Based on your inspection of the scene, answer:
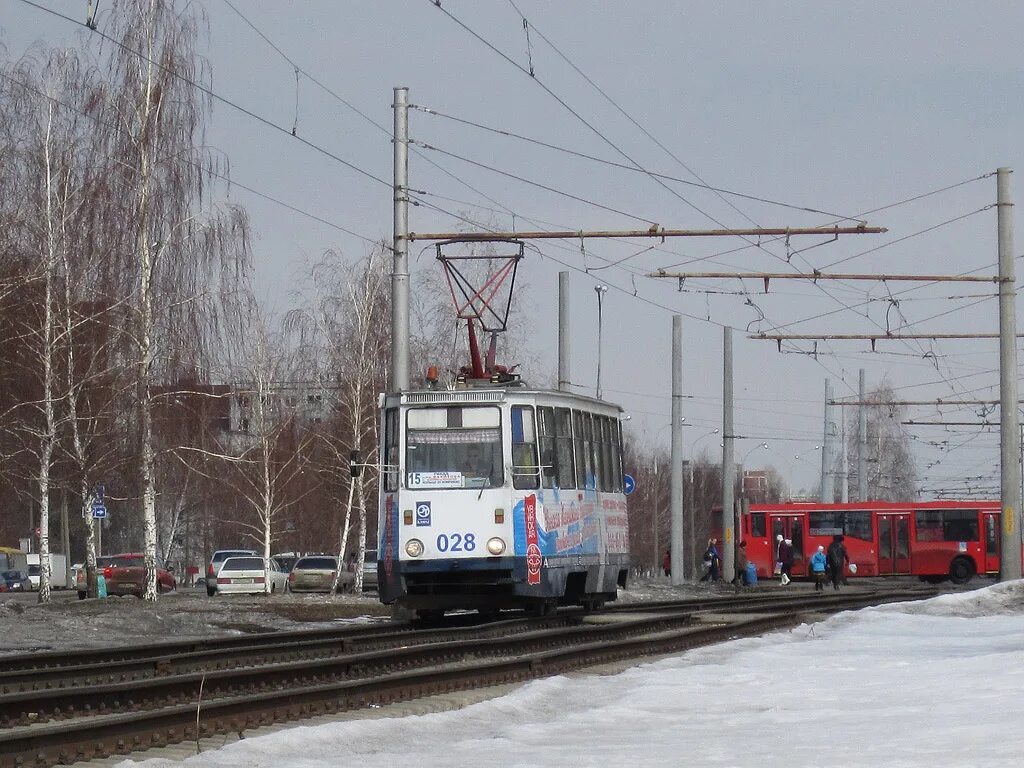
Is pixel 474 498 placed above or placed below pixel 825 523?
above

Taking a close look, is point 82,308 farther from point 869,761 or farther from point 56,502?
point 56,502

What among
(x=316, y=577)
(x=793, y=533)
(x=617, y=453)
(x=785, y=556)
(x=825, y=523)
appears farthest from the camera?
(x=793, y=533)

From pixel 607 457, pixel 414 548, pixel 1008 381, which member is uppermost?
pixel 1008 381

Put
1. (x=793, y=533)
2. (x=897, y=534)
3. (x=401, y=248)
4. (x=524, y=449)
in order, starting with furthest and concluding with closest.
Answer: (x=793, y=533) → (x=897, y=534) → (x=401, y=248) → (x=524, y=449)

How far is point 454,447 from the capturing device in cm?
2162

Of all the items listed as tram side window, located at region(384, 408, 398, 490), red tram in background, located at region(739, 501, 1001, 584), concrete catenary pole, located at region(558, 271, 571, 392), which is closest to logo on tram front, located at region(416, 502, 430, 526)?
tram side window, located at region(384, 408, 398, 490)

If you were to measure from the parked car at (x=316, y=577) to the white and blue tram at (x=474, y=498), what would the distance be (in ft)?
85.2

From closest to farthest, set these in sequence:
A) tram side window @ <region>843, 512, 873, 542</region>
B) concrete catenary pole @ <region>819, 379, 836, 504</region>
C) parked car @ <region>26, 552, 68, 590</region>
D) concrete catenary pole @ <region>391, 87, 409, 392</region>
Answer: concrete catenary pole @ <region>391, 87, 409, 392</region> < tram side window @ <region>843, 512, 873, 542</region> < concrete catenary pole @ <region>819, 379, 836, 504</region> < parked car @ <region>26, 552, 68, 590</region>

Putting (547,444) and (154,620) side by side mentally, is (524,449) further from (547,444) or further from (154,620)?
(154,620)

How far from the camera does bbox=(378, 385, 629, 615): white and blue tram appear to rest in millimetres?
21203

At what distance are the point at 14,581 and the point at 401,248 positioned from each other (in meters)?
54.7

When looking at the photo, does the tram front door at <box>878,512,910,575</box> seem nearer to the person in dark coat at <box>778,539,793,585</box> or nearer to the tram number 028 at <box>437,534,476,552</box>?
the person in dark coat at <box>778,539,793,585</box>

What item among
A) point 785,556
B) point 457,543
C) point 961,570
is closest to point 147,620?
point 457,543

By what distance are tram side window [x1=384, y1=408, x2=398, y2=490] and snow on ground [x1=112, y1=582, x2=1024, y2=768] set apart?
5777 mm
